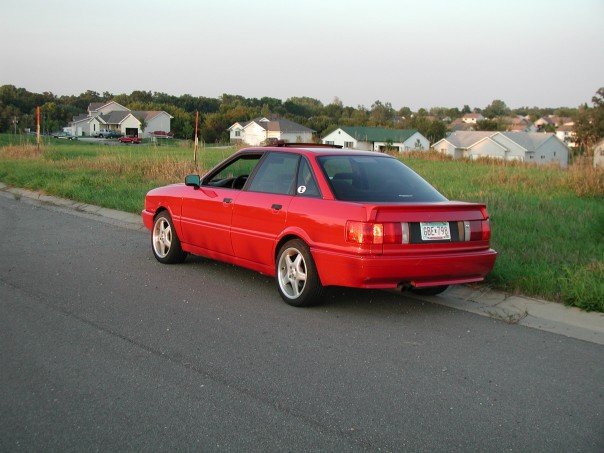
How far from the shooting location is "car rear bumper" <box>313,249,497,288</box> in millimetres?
6027

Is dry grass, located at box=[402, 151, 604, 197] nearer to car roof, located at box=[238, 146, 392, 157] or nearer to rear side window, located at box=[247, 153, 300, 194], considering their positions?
car roof, located at box=[238, 146, 392, 157]

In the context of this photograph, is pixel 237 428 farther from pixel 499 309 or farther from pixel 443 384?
pixel 499 309

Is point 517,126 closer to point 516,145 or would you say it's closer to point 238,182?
point 516,145

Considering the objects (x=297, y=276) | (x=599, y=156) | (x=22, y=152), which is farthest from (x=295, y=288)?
(x=22, y=152)

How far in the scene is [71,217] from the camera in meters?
13.6

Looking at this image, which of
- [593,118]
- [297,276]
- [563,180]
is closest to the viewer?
[297,276]

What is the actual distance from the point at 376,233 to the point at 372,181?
1.00 metres

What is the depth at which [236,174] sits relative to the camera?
29.0 ft

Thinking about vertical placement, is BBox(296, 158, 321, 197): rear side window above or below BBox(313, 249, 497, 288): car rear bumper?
above

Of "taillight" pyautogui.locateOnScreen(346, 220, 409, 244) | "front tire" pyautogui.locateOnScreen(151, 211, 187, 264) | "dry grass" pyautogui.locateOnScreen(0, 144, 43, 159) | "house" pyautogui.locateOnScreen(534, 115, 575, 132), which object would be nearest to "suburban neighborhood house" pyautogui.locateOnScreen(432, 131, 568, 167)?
"dry grass" pyautogui.locateOnScreen(0, 144, 43, 159)

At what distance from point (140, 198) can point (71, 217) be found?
5.90ft

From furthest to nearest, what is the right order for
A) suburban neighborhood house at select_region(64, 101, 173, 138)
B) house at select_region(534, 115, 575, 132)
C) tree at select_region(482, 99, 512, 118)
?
tree at select_region(482, 99, 512, 118) < house at select_region(534, 115, 575, 132) < suburban neighborhood house at select_region(64, 101, 173, 138)

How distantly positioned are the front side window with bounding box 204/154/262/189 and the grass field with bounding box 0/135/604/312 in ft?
9.54

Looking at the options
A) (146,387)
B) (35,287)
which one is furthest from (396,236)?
(35,287)
